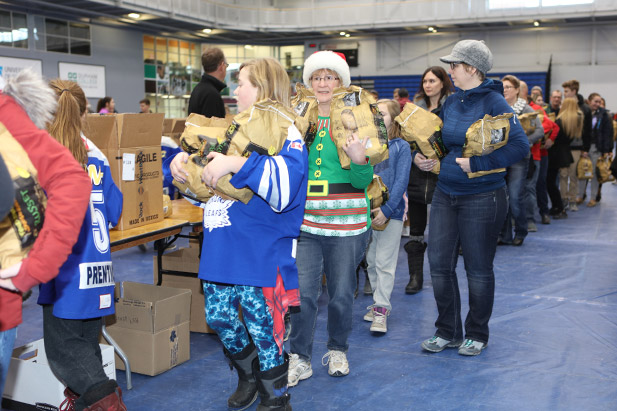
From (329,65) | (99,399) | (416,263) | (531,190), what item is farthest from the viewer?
(531,190)

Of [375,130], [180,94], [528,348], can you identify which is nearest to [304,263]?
Answer: [375,130]

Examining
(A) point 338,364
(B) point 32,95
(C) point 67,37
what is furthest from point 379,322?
(C) point 67,37

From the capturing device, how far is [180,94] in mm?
22469

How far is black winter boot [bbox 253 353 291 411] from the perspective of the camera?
2.54m

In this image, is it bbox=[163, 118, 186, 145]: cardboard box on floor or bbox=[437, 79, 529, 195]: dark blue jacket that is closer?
bbox=[437, 79, 529, 195]: dark blue jacket

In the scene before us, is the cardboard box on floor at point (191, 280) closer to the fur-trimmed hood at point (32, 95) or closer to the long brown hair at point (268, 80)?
→ the long brown hair at point (268, 80)

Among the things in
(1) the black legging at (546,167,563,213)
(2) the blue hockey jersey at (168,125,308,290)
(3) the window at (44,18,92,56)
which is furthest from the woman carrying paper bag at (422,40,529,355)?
(3) the window at (44,18,92,56)

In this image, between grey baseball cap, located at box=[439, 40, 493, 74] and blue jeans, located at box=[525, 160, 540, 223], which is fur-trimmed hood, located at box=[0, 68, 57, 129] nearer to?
grey baseball cap, located at box=[439, 40, 493, 74]

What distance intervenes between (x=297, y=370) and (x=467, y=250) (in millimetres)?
1152

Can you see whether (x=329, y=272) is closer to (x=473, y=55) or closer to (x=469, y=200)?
(x=469, y=200)

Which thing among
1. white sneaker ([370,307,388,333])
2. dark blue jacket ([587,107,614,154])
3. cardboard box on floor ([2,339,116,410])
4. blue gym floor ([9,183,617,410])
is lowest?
blue gym floor ([9,183,617,410])

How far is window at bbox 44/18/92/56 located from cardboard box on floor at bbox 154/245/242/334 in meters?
15.2

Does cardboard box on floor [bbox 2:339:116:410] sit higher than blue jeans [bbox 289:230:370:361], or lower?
lower

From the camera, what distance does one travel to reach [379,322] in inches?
154
